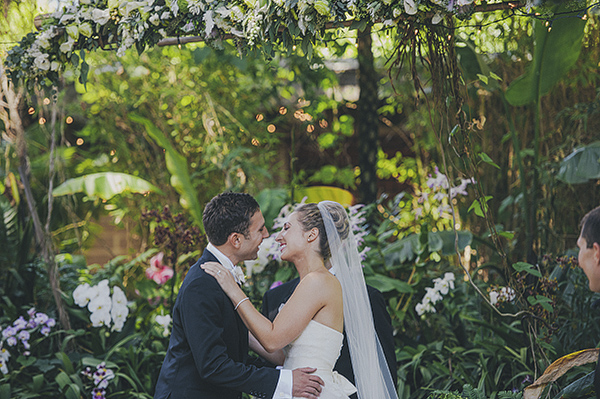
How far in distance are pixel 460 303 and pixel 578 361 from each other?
150 cm

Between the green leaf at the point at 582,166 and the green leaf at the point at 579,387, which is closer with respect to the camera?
the green leaf at the point at 579,387

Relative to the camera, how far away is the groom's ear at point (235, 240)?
2350mm

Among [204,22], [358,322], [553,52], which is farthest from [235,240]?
[553,52]

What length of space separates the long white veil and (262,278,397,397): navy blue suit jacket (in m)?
0.19

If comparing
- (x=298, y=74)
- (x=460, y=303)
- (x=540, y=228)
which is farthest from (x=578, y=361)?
(x=298, y=74)

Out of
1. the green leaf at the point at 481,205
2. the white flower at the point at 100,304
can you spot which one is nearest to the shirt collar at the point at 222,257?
the green leaf at the point at 481,205

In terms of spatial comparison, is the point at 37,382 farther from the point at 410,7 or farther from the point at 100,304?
the point at 410,7

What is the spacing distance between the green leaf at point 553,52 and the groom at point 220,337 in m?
2.52

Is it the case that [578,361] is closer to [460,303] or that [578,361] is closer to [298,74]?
[460,303]

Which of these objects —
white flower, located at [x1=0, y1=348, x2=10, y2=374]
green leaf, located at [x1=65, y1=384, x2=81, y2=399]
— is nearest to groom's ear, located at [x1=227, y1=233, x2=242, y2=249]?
green leaf, located at [x1=65, y1=384, x2=81, y2=399]

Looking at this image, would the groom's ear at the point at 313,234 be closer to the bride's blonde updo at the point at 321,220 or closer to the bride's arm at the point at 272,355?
the bride's blonde updo at the point at 321,220

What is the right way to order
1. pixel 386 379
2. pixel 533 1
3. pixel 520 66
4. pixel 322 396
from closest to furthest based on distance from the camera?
1. pixel 533 1
2. pixel 322 396
3. pixel 386 379
4. pixel 520 66

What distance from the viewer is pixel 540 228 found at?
4.20 metres

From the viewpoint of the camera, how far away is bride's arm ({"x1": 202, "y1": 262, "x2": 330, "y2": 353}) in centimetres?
224
